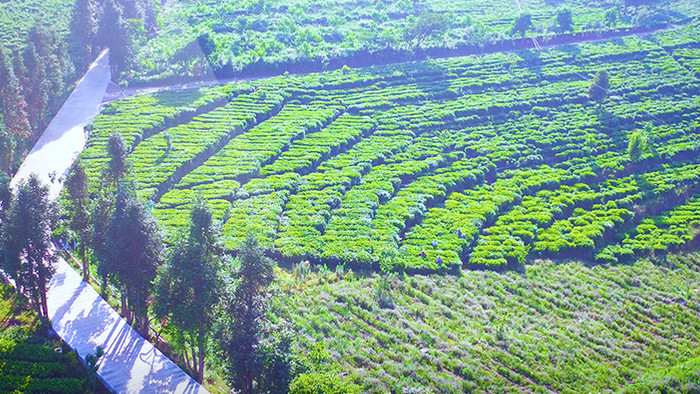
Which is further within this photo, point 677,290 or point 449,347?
point 677,290

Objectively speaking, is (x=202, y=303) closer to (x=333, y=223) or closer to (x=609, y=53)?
(x=333, y=223)

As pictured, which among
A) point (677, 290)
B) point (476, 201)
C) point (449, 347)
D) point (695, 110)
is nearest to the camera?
point (449, 347)

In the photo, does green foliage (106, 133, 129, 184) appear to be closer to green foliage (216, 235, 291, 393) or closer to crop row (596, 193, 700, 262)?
green foliage (216, 235, 291, 393)

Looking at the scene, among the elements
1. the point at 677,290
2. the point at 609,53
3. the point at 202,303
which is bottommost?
the point at 677,290

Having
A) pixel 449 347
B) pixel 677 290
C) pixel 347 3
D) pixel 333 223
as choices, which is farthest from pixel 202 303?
pixel 347 3

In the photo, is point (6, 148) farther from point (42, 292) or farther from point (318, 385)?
point (318, 385)

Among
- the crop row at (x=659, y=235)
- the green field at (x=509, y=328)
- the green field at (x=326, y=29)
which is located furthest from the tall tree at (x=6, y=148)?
the crop row at (x=659, y=235)

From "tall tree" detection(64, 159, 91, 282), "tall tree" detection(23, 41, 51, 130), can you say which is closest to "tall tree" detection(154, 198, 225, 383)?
"tall tree" detection(64, 159, 91, 282)
